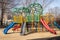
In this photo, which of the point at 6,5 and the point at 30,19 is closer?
the point at 30,19

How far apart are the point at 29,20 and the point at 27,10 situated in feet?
6.36

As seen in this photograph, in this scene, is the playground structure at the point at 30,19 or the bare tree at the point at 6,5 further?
the bare tree at the point at 6,5

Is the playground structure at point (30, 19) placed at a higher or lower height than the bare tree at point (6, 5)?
lower

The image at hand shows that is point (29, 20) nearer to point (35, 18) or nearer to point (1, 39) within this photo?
point (35, 18)

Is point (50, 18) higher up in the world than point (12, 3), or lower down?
lower down

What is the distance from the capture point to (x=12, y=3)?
29.3 m

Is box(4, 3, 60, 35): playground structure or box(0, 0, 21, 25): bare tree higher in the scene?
box(0, 0, 21, 25): bare tree

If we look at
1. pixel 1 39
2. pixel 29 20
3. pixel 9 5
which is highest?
pixel 9 5

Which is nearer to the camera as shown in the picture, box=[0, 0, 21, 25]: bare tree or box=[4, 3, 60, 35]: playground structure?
box=[4, 3, 60, 35]: playground structure

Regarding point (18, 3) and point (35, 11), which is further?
point (18, 3)

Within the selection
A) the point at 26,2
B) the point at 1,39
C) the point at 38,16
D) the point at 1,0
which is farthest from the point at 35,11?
the point at 26,2

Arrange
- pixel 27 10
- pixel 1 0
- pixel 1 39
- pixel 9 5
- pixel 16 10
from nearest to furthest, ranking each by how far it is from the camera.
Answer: pixel 1 39, pixel 27 10, pixel 16 10, pixel 1 0, pixel 9 5

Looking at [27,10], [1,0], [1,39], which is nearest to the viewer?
[1,39]

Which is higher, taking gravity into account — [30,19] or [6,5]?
[6,5]
